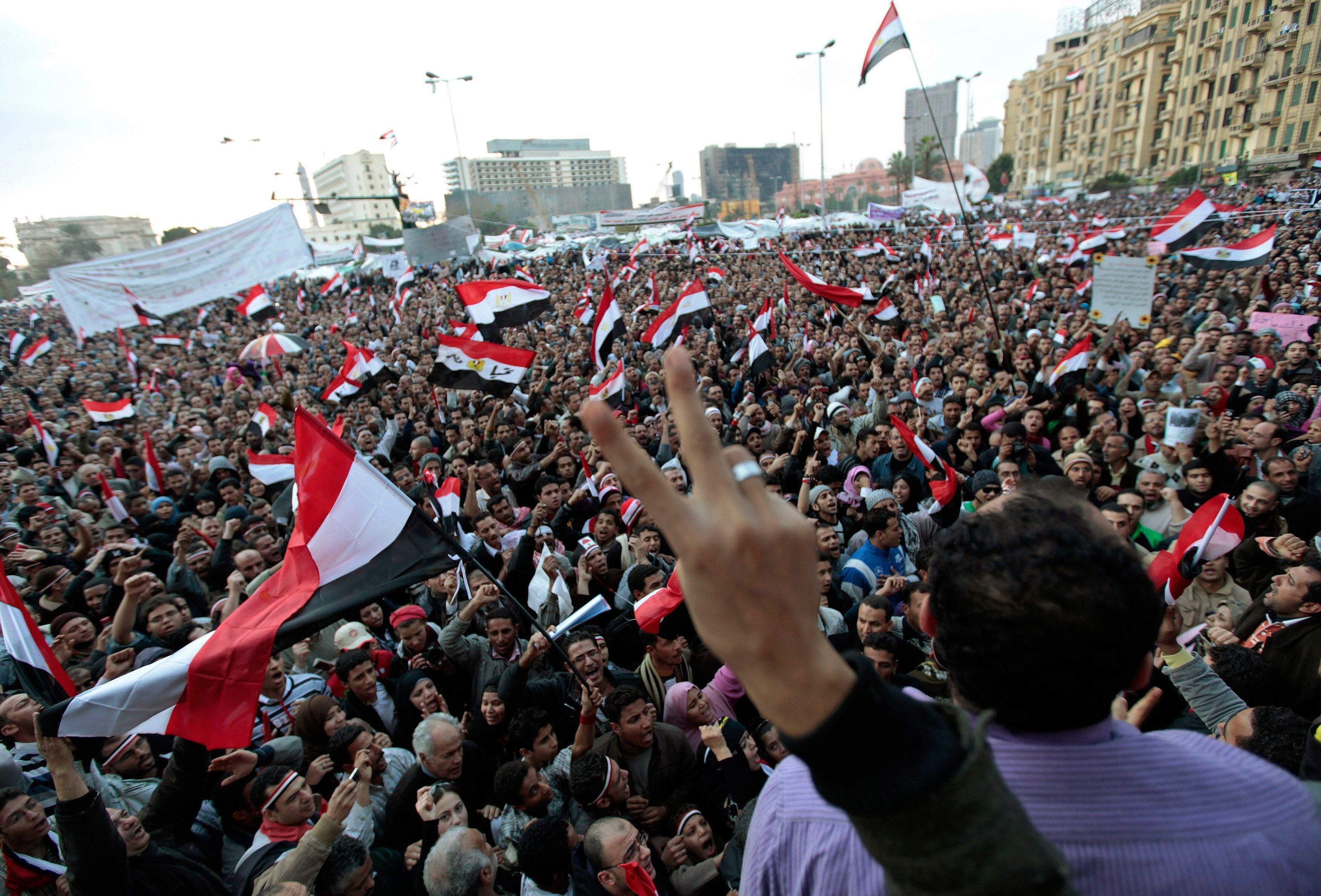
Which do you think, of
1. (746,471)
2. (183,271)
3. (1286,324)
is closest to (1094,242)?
(1286,324)

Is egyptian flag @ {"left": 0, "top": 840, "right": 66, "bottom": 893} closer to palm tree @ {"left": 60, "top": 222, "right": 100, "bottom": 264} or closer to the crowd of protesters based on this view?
the crowd of protesters

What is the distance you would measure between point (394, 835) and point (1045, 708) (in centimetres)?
333

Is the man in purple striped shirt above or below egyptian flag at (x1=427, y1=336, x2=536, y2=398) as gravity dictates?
above

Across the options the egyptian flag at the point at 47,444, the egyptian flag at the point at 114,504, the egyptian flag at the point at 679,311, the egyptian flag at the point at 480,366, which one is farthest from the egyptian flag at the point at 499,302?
the egyptian flag at the point at 47,444

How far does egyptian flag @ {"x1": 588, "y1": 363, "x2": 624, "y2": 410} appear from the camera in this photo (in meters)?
8.73

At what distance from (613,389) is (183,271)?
17373mm

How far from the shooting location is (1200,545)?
369cm

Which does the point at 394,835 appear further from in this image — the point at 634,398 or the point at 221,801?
the point at 634,398

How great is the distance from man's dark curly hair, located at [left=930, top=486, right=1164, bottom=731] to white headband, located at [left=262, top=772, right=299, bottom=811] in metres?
3.01

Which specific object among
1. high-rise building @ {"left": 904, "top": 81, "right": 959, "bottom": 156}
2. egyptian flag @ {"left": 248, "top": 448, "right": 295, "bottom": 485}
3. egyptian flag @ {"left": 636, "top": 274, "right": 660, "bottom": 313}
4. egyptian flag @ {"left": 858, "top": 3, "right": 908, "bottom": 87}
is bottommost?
egyptian flag @ {"left": 248, "top": 448, "right": 295, "bottom": 485}

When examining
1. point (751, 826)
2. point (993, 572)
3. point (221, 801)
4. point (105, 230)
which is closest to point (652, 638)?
point (221, 801)

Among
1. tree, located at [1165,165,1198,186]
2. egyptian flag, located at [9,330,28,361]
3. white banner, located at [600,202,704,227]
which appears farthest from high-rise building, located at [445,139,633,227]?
tree, located at [1165,165,1198,186]

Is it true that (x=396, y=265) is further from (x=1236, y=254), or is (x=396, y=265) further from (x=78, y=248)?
(x=78, y=248)

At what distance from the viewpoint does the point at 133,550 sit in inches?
245
